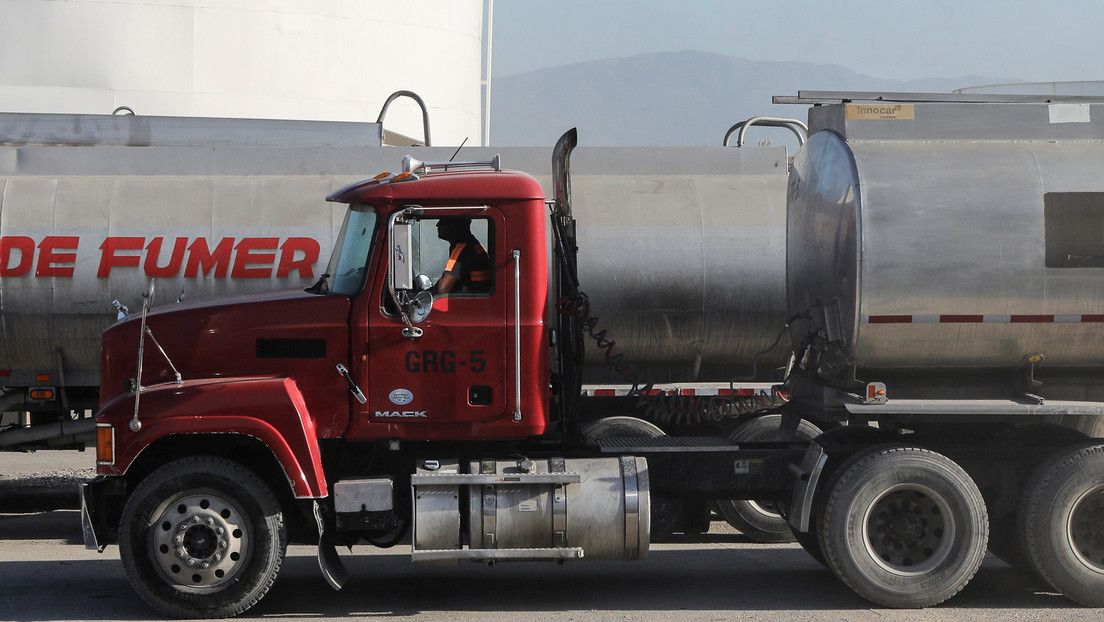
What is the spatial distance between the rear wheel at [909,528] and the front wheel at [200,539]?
3798 mm

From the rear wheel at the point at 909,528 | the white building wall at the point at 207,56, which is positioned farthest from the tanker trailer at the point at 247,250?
the white building wall at the point at 207,56

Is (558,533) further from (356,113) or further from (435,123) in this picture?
(435,123)

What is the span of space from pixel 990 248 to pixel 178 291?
24.2 feet

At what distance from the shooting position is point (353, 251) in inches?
307

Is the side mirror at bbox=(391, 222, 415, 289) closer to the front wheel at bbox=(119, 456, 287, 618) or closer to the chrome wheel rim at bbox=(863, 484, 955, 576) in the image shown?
the front wheel at bbox=(119, 456, 287, 618)

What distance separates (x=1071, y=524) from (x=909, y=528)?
1130mm

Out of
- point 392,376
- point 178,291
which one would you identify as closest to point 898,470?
point 392,376

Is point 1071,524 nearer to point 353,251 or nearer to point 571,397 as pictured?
point 571,397

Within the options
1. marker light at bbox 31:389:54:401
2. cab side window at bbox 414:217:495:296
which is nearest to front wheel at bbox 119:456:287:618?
cab side window at bbox 414:217:495:296

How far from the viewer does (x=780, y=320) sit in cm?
1118

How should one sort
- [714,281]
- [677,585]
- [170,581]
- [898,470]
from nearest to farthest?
[170,581], [898,470], [677,585], [714,281]

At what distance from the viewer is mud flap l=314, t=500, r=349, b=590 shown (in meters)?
7.57

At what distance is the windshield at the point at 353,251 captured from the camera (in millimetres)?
7684

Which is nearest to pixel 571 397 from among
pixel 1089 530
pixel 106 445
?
pixel 106 445
